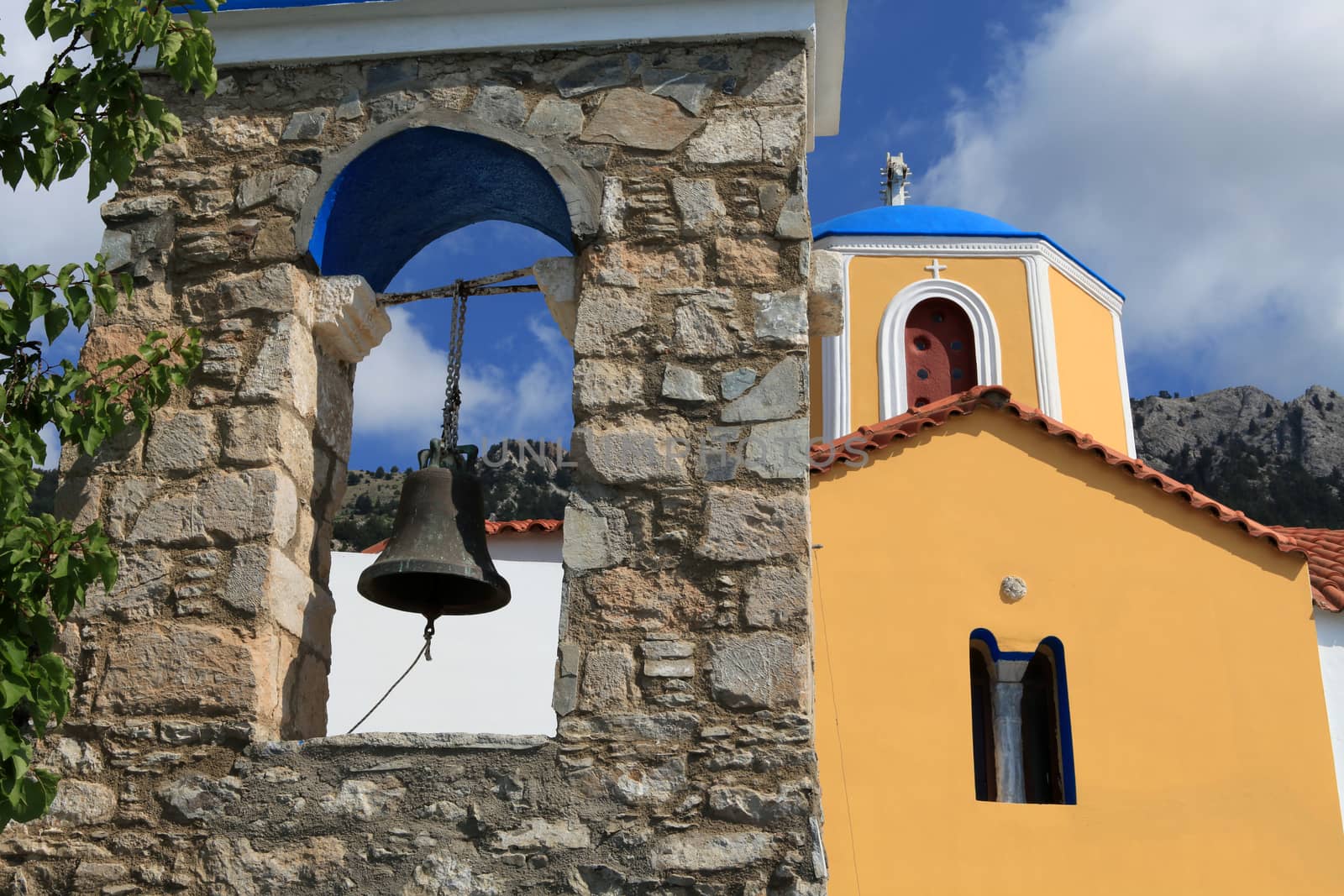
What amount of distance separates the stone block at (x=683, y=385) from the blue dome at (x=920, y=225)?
9159mm

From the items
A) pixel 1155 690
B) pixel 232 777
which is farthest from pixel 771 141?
pixel 1155 690

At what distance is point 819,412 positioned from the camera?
11594mm

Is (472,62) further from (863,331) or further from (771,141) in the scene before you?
(863,331)

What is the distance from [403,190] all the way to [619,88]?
0.68m

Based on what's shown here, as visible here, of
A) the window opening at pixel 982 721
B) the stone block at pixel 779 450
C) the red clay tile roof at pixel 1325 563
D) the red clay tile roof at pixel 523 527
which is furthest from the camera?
the red clay tile roof at pixel 523 527

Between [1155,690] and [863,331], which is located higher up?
[863,331]

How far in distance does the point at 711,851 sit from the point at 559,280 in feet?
4.82

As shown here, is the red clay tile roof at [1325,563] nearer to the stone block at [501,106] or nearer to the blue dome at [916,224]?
the blue dome at [916,224]

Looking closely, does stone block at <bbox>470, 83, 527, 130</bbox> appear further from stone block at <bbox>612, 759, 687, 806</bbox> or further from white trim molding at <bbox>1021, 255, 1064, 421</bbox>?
white trim molding at <bbox>1021, 255, 1064, 421</bbox>

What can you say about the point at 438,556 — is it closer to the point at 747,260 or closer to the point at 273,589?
the point at 273,589

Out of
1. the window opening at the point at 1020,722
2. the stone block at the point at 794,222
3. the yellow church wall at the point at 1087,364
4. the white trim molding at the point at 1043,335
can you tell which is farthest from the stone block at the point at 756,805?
the yellow church wall at the point at 1087,364

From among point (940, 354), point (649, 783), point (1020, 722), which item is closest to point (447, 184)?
point (649, 783)

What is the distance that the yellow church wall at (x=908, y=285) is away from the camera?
11.6 meters

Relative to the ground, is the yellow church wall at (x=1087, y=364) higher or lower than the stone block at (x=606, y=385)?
higher
